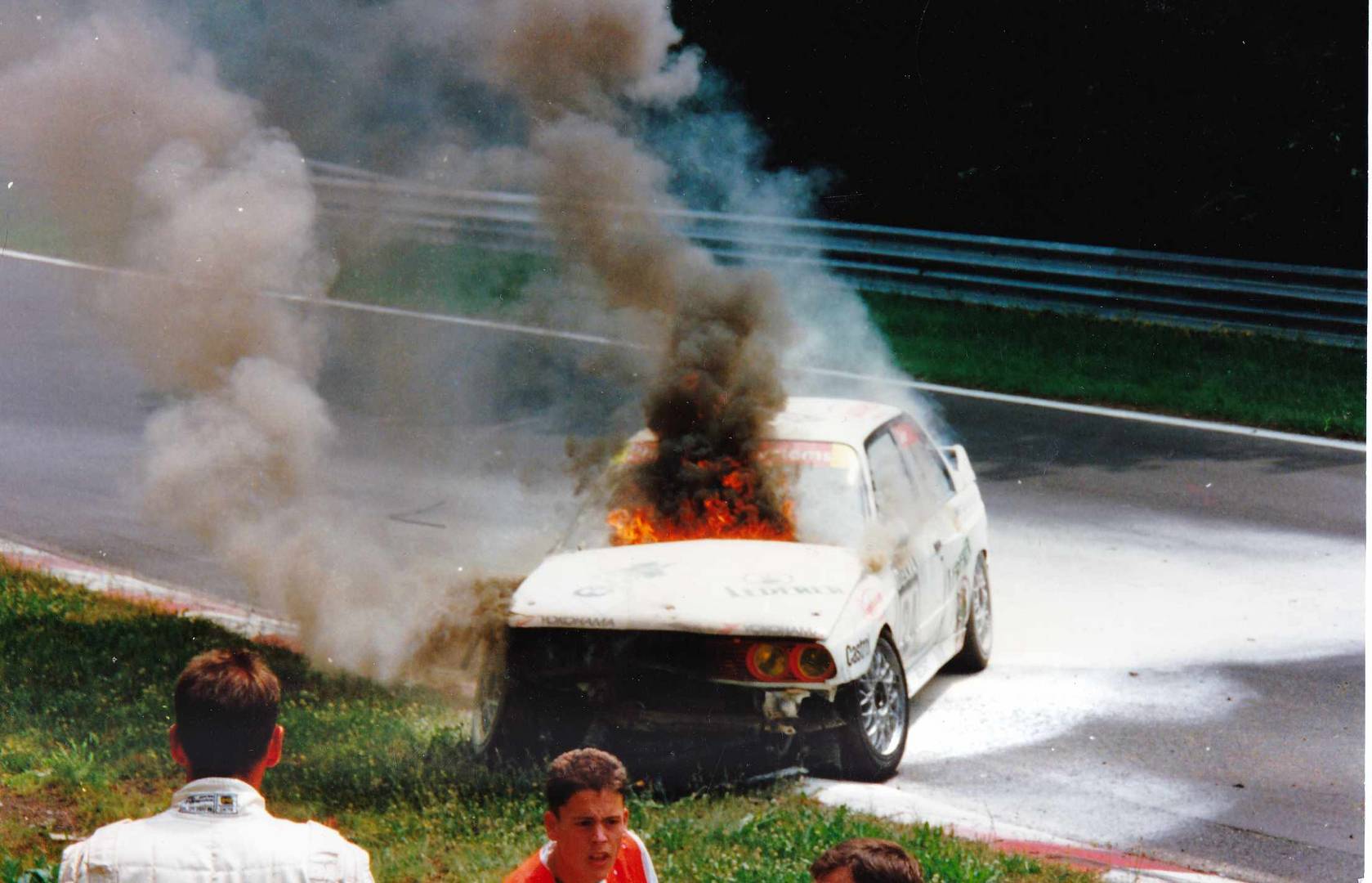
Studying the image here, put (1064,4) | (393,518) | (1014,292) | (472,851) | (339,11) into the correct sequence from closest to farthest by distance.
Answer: (472,851) < (339,11) < (393,518) < (1064,4) < (1014,292)

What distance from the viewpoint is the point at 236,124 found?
798 cm

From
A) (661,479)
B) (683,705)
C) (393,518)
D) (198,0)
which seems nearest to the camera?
(683,705)

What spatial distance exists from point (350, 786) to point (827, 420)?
2.85 m

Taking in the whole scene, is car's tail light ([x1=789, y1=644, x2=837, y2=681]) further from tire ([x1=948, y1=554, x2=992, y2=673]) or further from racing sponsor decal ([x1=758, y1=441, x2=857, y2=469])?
tire ([x1=948, y1=554, x2=992, y2=673])

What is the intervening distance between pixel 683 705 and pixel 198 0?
14.7 ft

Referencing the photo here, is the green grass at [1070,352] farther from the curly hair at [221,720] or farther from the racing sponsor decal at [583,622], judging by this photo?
the curly hair at [221,720]

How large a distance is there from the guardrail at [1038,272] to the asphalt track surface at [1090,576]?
1.59 m

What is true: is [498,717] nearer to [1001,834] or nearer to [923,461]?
[1001,834]

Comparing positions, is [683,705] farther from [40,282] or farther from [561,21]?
[40,282]

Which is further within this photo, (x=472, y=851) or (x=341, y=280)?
(x=341, y=280)

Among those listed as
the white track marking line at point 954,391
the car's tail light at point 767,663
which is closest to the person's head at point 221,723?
the car's tail light at point 767,663

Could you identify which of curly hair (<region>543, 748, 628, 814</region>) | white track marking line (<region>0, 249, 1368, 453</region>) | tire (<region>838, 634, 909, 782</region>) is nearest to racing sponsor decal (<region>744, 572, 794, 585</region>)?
tire (<region>838, 634, 909, 782</region>)

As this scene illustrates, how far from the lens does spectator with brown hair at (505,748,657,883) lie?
12.1 feet

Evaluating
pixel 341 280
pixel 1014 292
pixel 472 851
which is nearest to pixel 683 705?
pixel 472 851
